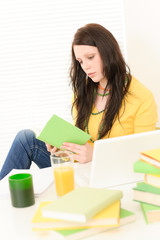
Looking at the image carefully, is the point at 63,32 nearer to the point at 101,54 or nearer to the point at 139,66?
the point at 139,66

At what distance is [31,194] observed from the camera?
45.6 inches

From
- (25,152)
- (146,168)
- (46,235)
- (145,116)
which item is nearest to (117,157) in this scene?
(146,168)

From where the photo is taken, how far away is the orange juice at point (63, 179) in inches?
46.5

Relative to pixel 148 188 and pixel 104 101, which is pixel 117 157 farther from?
pixel 104 101

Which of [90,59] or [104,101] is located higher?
[90,59]

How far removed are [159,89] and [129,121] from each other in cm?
75

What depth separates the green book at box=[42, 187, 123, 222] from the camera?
0.84 m

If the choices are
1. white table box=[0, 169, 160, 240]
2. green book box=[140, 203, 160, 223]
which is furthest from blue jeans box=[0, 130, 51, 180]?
green book box=[140, 203, 160, 223]

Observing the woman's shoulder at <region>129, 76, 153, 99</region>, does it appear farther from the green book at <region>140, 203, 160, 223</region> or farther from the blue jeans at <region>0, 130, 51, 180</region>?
the green book at <region>140, 203, 160, 223</region>

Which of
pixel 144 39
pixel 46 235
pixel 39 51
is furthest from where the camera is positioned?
pixel 39 51

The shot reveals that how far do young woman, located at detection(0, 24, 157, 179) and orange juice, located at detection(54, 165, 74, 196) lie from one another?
0.59 metres

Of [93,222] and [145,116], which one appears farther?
[145,116]

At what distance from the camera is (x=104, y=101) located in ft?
6.70

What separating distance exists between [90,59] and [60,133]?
0.63 meters
